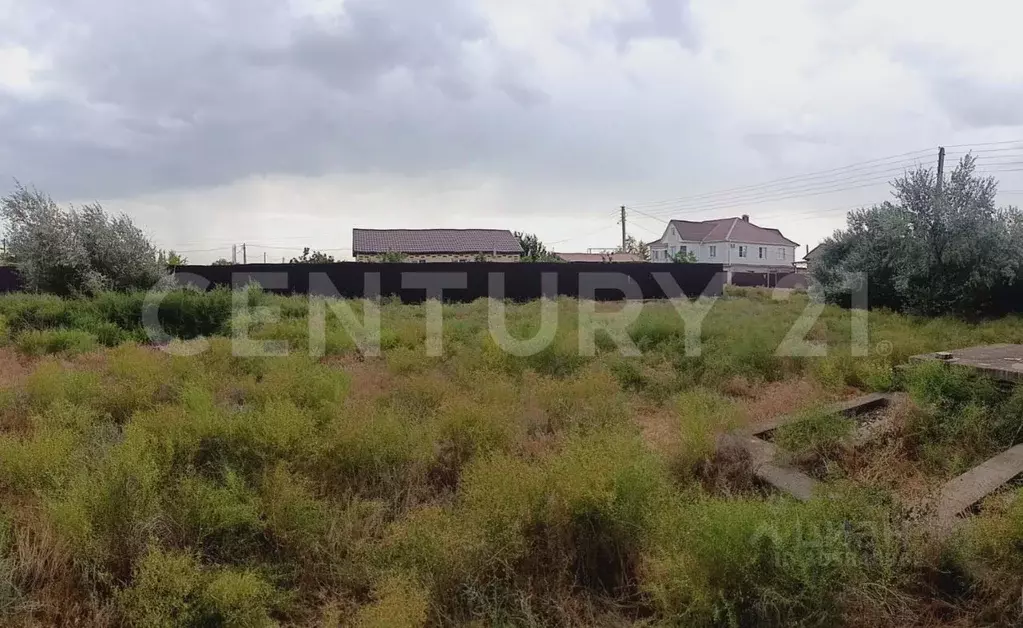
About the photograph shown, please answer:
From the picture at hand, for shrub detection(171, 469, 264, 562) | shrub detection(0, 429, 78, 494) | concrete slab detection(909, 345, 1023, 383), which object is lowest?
shrub detection(171, 469, 264, 562)

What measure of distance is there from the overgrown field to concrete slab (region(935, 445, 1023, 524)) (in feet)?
0.57

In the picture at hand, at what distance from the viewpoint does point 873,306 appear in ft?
41.0

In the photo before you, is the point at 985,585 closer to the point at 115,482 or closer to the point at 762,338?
the point at 115,482

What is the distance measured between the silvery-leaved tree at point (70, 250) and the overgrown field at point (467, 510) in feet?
22.4

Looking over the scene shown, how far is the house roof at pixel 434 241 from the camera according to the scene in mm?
29297

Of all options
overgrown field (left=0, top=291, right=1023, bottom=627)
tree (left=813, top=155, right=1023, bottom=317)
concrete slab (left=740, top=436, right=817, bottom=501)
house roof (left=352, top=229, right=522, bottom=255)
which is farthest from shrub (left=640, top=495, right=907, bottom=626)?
house roof (left=352, top=229, right=522, bottom=255)

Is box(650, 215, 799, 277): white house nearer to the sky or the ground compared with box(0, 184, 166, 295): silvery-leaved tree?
nearer to the sky

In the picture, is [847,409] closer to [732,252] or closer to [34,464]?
[34,464]

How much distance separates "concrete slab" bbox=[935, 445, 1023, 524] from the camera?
3.39 metres

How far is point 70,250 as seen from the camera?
Result: 37.4ft

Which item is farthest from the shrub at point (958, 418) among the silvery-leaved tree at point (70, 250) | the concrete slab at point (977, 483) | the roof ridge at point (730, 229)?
the roof ridge at point (730, 229)

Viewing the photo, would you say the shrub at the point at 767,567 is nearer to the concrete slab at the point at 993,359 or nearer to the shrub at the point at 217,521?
the shrub at the point at 217,521

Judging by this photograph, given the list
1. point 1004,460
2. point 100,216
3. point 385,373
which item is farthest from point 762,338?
point 100,216

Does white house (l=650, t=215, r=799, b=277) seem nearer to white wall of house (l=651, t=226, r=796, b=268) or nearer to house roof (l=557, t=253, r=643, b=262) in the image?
white wall of house (l=651, t=226, r=796, b=268)
